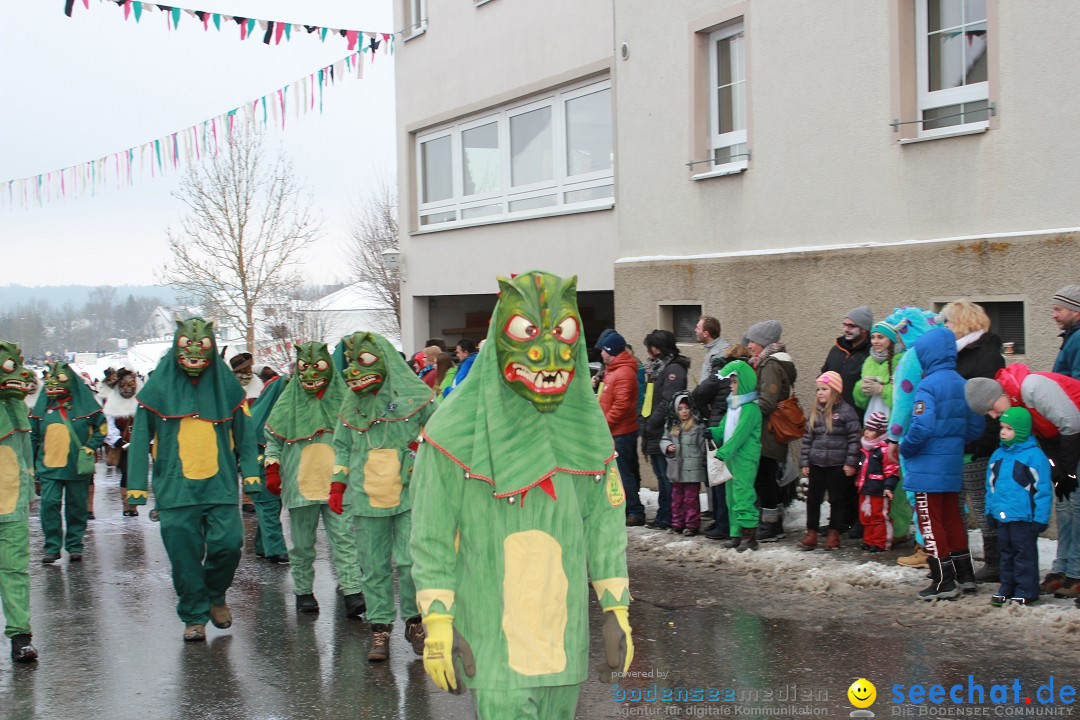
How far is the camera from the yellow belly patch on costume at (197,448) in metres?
7.93

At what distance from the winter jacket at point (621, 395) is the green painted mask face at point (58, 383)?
18.5ft

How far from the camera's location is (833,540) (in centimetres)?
969

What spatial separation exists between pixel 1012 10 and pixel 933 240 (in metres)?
2.09

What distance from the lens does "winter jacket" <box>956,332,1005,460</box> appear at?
831 cm

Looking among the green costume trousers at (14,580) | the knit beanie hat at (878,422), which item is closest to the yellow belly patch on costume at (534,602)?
the green costume trousers at (14,580)

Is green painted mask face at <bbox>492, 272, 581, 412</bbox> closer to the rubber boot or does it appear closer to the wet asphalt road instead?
the wet asphalt road

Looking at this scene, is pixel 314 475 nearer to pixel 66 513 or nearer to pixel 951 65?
pixel 66 513

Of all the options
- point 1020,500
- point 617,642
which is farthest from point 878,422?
point 617,642

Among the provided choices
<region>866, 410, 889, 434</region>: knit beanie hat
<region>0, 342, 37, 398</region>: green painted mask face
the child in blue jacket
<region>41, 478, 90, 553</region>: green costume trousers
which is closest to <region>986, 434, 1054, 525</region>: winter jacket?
the child in blue jacket

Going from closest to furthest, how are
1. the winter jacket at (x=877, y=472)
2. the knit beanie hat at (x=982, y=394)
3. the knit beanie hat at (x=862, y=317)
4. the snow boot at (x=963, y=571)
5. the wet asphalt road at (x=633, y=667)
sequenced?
the wet asphalt road at (x=633, y=667) → the knit beanie hat at (x=982, y=394) → the snow boot at (x=963, y=571) → the winter jacket at (x=877, y=472) → the knit beanie hat at (x=862, y=317)

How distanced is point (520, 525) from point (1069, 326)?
5630 millimetres

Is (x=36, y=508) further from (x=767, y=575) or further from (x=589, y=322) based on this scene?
(x=767, y=575)

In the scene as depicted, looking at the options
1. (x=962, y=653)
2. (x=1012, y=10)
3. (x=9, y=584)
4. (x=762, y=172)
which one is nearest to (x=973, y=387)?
(x=962, y=653)

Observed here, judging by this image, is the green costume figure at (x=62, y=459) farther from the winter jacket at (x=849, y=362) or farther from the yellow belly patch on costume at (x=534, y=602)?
the yellow belly patch on costume at (x=534, y=602)
